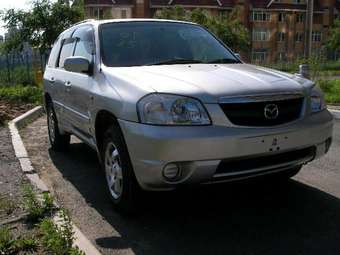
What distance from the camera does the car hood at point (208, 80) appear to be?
4.06 metres

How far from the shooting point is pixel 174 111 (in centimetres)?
399

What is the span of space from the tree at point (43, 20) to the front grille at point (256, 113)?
1971cm

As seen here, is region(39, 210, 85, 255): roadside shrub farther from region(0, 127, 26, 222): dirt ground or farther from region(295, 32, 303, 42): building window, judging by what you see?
region(295, 32, 303, 42): building window

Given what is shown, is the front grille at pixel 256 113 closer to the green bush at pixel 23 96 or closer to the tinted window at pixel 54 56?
the tinted window at pixel 54 56

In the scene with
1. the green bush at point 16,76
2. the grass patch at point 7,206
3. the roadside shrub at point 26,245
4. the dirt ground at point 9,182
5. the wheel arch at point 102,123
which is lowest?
the green bush at point 16,76

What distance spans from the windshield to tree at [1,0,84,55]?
17776mm

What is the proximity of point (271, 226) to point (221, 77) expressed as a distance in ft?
4.38

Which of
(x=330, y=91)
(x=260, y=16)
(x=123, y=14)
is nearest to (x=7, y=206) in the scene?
(x=330, y=91)

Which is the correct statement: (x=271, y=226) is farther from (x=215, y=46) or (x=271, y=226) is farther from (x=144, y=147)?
(x=215, y=46)

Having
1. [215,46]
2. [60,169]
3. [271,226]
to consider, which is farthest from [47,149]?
[271,226]

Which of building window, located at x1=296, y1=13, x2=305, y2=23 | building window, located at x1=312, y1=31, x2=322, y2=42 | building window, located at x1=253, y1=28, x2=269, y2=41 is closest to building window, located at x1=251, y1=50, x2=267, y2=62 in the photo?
building window, located at x1=253, y1=28, x2=269, y2=41

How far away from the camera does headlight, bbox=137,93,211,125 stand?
13.0 feet

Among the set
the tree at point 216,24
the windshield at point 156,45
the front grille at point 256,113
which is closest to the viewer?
the front grille at point 256,113

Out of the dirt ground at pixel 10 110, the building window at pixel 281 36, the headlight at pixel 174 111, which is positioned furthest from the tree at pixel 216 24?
the headlight at pixel 174 111
